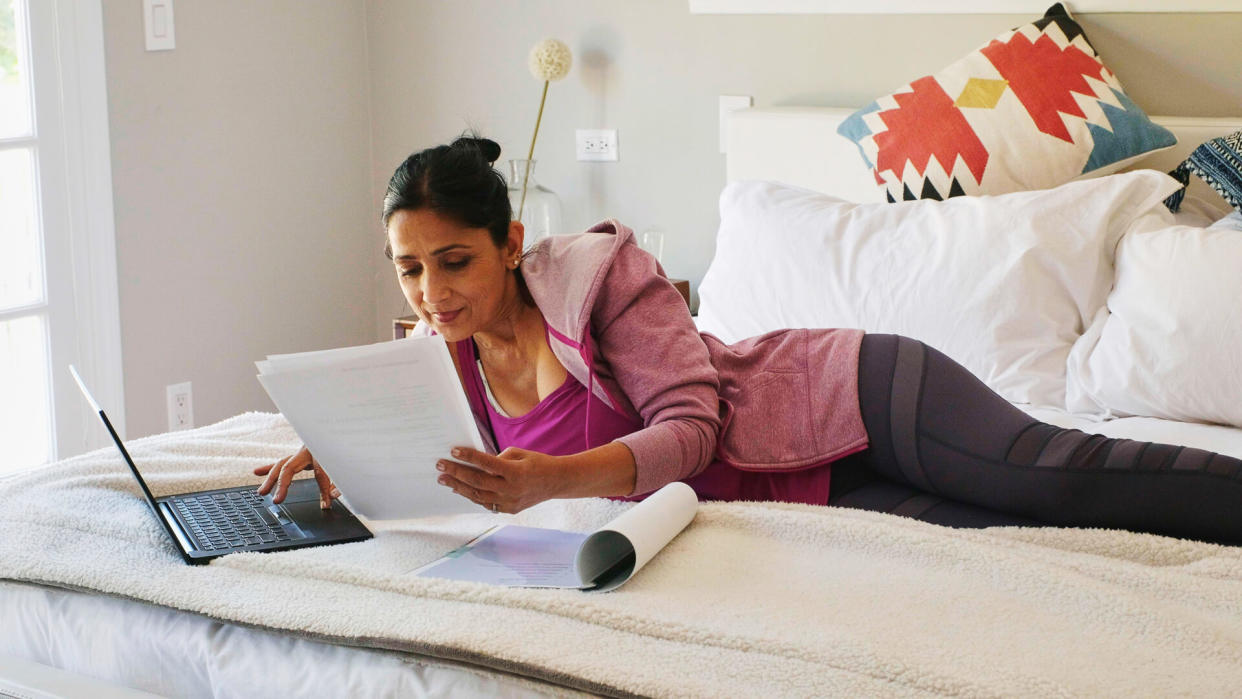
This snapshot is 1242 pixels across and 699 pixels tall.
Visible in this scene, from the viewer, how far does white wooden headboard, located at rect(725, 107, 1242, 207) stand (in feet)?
8.59

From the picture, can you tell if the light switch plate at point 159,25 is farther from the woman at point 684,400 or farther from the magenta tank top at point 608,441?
the magenta tank top at point 608,441

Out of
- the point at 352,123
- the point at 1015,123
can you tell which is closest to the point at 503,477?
the point at 1015,123

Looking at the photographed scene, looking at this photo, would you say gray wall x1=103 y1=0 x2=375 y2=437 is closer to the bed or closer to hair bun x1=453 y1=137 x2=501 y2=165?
the bed

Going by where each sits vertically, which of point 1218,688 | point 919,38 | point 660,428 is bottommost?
point 1218,688

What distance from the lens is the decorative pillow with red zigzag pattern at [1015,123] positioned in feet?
7.38

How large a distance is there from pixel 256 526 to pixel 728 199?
4.05 ft

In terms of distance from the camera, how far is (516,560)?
4.42 ft

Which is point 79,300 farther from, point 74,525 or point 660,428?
point 660,428

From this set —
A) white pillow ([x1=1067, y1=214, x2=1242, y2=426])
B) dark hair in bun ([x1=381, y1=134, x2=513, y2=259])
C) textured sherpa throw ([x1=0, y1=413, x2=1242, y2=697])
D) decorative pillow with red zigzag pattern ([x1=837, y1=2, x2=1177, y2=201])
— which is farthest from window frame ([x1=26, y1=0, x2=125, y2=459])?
white pillow ([x1=1067, y1=214, x2=1242, y2=426])

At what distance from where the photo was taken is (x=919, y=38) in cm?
264

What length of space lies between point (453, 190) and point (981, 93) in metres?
1.22

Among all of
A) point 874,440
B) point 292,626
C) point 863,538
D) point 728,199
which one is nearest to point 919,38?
point 728,199

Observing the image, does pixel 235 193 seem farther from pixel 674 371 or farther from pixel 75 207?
→ pixel 674 371


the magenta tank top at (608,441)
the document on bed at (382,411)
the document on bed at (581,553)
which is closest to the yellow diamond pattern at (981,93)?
the magenta tank top at (608,441)
